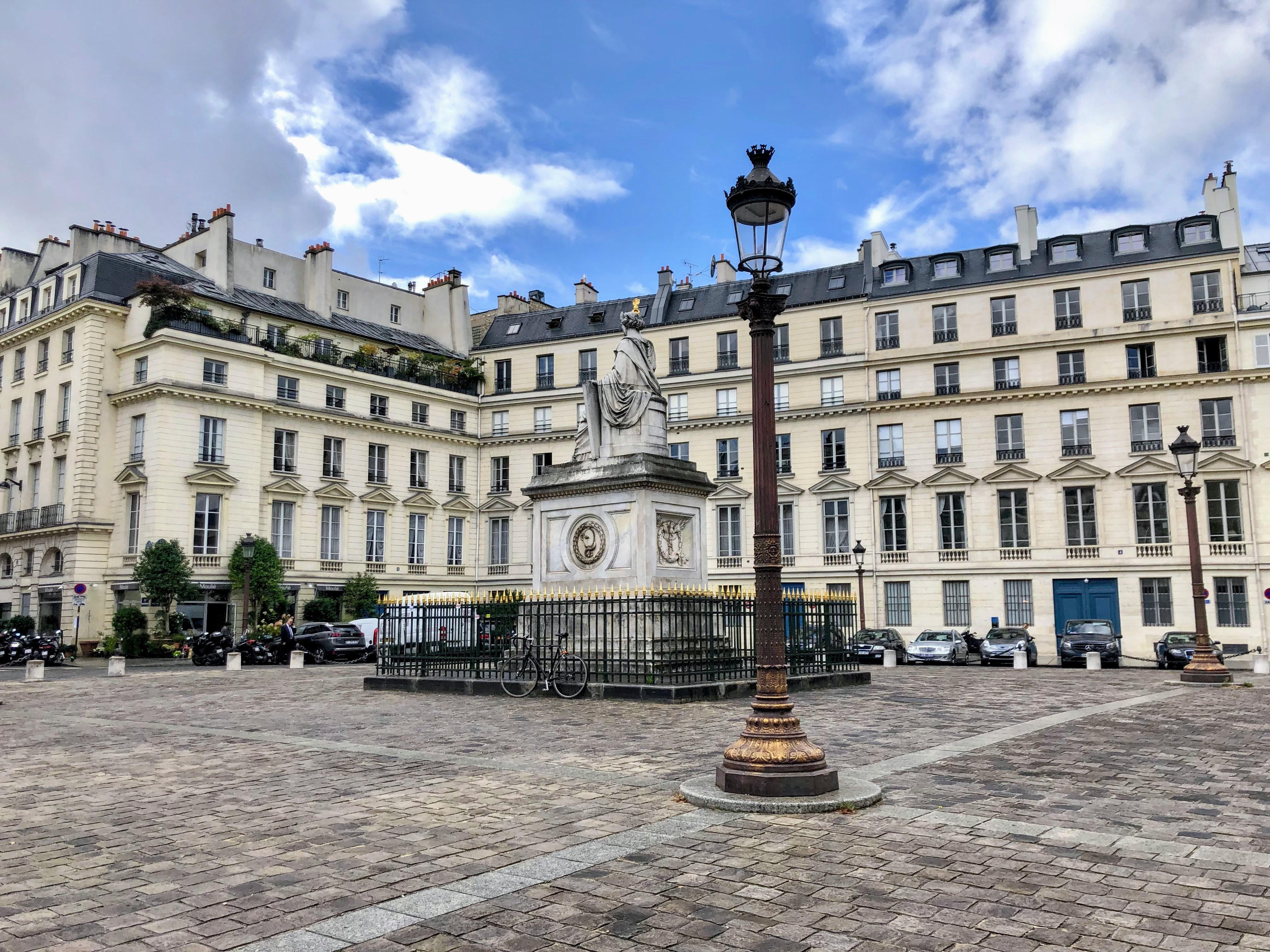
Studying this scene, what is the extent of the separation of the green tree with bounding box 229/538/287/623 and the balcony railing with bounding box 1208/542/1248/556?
3862 centimetres

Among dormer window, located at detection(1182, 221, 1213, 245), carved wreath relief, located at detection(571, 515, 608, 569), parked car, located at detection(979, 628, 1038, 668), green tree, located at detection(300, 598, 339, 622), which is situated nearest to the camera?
carved wreath relief, located at detection(571, 515, 608, 569)

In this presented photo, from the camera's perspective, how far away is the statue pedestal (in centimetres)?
1750

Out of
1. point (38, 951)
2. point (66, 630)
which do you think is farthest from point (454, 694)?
point (66, 630)

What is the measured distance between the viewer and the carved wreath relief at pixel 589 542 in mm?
18078

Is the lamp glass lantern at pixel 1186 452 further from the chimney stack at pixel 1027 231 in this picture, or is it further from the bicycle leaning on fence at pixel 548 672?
the chimney stack at pixel 1027 231

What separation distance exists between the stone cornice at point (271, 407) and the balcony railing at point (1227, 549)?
36.3 metres

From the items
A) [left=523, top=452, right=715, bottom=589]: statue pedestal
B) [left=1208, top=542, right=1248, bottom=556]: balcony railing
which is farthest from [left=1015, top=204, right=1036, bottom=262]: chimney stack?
[left=523, top=452, right=715, bottom=589]: statue pedestal

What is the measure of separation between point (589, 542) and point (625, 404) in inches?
105

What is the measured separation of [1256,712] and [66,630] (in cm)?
4143

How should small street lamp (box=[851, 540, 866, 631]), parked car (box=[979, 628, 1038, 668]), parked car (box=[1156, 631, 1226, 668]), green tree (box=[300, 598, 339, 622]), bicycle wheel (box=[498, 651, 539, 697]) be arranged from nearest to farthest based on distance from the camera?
bicycle wheel (box=[498, 651, 539, 697]) < parked car (box=[1156, 631, 1226, 668]) < parked car (box=[979, 628, 1038, 668]) < small street lamp (box=[851, 540, 866, 631]) < green tree (box=[300, 598, 339, 622])

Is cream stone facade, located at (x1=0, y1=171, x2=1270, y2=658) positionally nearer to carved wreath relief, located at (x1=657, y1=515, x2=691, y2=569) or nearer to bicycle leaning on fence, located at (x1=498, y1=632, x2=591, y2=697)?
carved wreath relief, located at (x1=657, y1=515, x2=691, y2=569)

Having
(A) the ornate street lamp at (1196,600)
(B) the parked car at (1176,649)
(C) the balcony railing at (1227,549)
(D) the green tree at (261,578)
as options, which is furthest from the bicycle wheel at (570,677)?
(C) the balcony railing at (1227,549)

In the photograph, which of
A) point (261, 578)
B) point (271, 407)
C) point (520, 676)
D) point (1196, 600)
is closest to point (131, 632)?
point (261, 578)

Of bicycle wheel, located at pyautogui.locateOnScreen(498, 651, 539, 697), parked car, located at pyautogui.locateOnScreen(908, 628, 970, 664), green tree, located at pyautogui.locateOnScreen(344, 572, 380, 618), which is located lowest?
parked car, located at pyautogui.locateOnScreen(908, 628, 970, 664)
